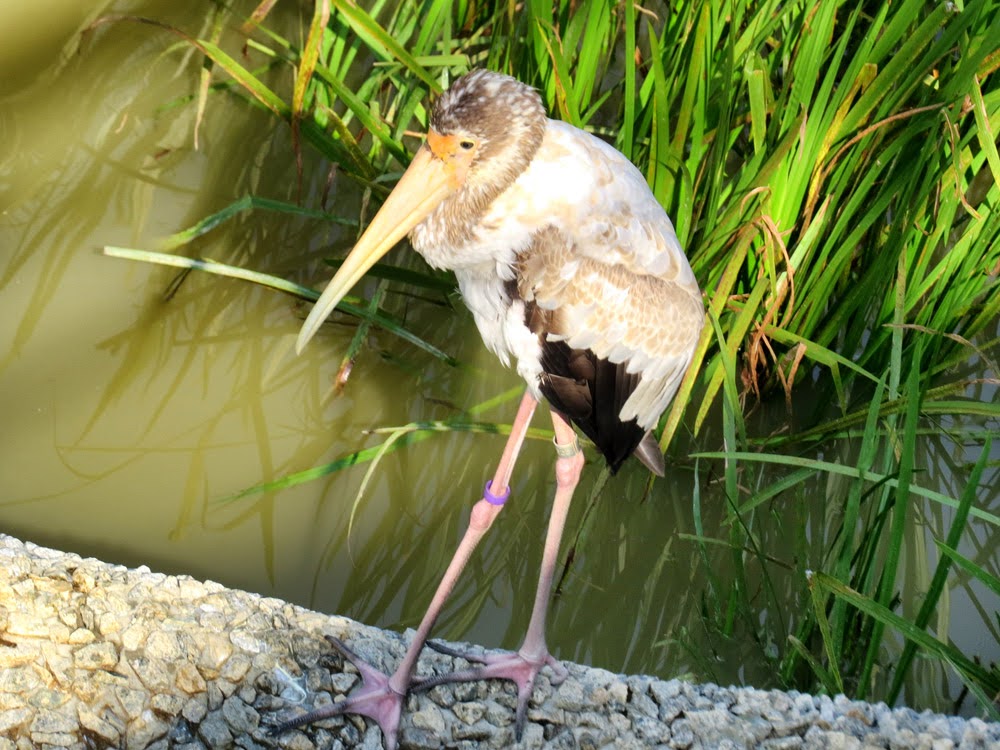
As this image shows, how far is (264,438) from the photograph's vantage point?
9.66 feet

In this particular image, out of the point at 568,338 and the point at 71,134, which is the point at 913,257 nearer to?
the point at 568,338

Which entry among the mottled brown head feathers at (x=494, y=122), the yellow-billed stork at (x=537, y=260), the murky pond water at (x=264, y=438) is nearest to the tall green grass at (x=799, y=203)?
the murky pond water at (x=264, y=438)

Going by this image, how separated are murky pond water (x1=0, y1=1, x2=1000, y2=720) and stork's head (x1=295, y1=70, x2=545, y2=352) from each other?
730mm

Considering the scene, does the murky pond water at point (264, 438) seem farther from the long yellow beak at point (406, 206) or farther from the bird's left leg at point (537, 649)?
the long yellow beak at point (406, 206)

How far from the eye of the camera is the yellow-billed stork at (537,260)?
200cm

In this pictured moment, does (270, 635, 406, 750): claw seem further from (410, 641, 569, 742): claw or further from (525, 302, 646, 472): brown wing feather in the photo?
(525, 302, 646, 472): brown wing feather

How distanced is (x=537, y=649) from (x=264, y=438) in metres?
0.99

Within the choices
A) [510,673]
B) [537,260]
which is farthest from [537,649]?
[537,260]

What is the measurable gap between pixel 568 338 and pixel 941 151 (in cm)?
118

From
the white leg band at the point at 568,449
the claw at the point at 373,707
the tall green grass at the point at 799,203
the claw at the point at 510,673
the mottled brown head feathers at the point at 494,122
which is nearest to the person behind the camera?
the mottled brown head feathers at the point at 494,122

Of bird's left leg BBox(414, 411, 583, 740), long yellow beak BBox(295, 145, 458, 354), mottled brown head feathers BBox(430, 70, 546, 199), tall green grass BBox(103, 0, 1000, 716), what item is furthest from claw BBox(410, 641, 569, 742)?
mottled brown head feathers BBox(430, 70, 546, 199)

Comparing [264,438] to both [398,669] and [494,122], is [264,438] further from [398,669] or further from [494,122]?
[494,122]

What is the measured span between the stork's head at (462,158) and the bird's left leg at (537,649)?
546 millimetres

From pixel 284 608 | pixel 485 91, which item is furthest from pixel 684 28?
pixel 284 608
